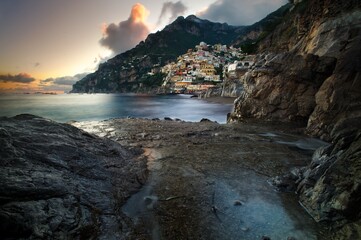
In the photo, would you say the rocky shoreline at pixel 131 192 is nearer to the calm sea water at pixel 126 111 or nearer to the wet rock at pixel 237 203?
the wet rock at pixel 237 203

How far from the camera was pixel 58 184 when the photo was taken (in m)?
6.56

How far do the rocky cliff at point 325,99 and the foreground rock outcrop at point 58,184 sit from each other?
577cm

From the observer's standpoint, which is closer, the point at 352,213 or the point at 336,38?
the point at 352,213

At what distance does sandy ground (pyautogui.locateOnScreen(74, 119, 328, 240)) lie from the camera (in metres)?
6.27

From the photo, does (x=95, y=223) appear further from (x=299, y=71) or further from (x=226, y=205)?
(x=299, y=71)

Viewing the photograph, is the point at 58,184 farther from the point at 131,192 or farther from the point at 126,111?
the point at 126,111

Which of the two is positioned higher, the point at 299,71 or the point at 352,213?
the point at 299,71

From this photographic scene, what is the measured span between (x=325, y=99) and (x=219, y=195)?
13.7 metres

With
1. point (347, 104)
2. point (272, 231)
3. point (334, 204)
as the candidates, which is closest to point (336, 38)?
point (347, 104)

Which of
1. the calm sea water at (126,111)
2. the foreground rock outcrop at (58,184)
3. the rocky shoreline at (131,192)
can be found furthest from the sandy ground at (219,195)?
the calm sea water at (126,111)

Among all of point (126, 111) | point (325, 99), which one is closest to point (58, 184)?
point (325, 99)

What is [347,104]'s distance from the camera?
16094 millimetres

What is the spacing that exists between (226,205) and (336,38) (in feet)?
62.0

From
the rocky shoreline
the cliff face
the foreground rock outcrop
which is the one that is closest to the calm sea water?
the cliff face
